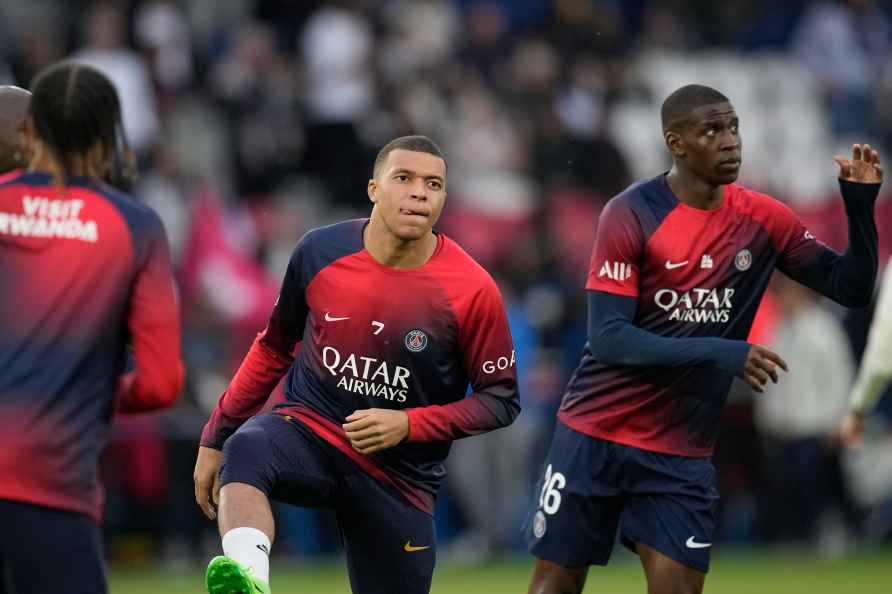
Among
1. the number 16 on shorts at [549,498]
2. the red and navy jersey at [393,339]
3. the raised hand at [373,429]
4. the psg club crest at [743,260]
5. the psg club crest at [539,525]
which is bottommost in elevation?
the psg club crest at [539,525]

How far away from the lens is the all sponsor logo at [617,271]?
25.9ft

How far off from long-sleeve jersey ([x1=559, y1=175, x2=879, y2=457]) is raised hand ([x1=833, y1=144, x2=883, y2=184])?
0.05 metres

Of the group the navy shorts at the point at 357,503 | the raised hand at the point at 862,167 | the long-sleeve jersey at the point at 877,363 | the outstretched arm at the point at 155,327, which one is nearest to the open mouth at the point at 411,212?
the navy shorts at the point at 357,503

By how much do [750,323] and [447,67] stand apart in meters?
10.2

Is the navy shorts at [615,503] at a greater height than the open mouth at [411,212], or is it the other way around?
the open mouth at [411,212]

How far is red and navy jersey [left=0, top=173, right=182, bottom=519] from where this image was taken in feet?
19.3

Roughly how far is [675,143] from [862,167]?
861 mm

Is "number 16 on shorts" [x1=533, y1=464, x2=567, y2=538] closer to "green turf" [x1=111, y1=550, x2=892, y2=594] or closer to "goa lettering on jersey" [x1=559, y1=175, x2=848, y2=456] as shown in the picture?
"goa lettering on jersey" [x1=559, y1=175, x2=848, y2=456]

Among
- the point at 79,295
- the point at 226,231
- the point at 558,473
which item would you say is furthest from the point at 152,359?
the point at 226,231

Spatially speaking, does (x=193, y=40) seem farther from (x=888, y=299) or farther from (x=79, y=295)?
(x=79, y=295)

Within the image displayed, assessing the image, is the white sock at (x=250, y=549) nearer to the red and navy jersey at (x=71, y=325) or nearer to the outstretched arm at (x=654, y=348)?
the red and navy jersey at (x=71, y=325)

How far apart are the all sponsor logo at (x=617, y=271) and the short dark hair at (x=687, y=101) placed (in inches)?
28.4

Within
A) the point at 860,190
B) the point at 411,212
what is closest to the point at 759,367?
the point at 860,190

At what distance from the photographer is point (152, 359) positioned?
600 cm
